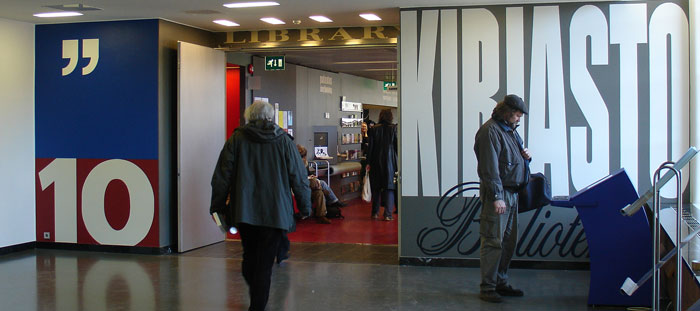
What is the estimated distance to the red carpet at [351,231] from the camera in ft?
28.7

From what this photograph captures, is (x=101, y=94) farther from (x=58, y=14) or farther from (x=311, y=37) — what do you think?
(x=311, y=37)

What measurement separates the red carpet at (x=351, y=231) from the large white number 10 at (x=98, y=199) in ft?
4.69

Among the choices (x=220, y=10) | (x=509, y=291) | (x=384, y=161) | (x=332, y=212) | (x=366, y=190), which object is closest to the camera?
(x=509, y=291)

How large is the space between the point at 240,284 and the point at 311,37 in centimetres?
325

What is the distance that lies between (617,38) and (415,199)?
8.07ft

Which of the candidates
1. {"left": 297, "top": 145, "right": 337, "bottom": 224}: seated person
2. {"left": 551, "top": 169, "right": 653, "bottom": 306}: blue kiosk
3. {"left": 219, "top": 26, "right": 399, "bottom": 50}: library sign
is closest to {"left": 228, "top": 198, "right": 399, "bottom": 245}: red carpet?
{"left": 297, "top": 145, "right": 337, "bottom": 224}: seated person

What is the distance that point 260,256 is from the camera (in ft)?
16.4

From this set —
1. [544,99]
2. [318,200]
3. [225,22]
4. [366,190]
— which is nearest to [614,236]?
[544,99]

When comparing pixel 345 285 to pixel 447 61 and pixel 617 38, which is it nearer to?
pixel 447 61

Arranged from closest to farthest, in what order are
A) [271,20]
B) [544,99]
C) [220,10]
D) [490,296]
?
[490,296] < [544,99] < [220,10] < [271,20]

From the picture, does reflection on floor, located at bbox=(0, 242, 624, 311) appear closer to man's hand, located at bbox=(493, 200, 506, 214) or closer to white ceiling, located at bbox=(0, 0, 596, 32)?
man's hand, located at bbox=(493, 200, 506, 214)

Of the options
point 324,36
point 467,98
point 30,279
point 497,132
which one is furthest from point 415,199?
point 30,279

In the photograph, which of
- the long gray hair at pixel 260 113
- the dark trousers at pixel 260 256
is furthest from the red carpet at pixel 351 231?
the long gray hair at pixel 260 113

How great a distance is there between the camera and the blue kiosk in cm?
512
